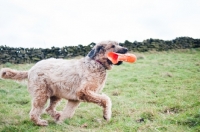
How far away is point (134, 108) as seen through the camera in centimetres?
725

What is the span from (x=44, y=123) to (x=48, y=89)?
0.91 meters

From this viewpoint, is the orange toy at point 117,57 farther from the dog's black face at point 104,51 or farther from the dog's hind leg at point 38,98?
the dog's hind leg at point 38,98

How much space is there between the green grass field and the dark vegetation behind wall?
8.31 m

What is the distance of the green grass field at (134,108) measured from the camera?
575cm

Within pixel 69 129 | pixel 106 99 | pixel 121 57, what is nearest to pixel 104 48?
pixel 121 57

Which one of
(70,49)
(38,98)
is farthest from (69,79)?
(70,49)

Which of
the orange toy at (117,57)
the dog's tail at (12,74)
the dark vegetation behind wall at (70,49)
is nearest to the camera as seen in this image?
the orange toy at (117,57)

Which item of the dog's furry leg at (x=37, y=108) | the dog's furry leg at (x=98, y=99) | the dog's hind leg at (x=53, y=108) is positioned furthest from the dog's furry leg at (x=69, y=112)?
the dog's furry leg at (x=98, y=99)

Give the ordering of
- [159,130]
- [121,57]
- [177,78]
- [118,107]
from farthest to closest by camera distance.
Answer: [177,78]
[118,107]
[121,57]
[159,130]

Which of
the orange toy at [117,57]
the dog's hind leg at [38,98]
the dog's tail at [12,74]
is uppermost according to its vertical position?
the orange toy at [117,57]

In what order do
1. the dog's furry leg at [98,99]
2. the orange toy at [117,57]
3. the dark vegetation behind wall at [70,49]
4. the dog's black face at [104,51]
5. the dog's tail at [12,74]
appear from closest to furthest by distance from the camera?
the dog's furry leg at [98,99] < the orange toy at [117,57] < the dog's black face at [104,51] < the dog's tail at [12,74] < the dark vegetation behind wall at [70,49]

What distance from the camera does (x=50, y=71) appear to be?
660 cm

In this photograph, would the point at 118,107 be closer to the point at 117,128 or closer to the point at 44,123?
the point at 117,128

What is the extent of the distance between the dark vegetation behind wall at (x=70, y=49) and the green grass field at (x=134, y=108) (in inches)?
327
